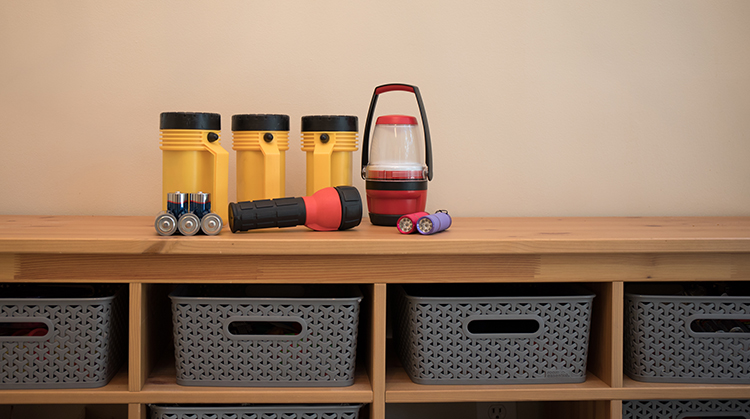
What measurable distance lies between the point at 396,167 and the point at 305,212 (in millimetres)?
234

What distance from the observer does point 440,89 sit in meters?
1.47

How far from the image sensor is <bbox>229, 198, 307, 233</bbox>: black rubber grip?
1036 mm

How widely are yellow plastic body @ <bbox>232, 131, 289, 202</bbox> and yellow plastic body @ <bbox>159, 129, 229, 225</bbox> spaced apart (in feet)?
0.19

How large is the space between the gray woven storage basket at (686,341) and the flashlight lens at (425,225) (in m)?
0.45

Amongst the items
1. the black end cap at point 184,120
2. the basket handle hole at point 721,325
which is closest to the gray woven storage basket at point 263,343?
the black end cap at point 184,120

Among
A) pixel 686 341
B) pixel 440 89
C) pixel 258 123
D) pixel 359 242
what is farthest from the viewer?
pixel 440 89

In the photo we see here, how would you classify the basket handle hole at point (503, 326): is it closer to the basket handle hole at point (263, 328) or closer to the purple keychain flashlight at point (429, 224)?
the purple keychain flashlight at point (429, 224)

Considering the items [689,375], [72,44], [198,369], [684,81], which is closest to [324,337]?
[198,369]

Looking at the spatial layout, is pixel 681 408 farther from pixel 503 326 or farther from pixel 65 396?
pixel 65 396

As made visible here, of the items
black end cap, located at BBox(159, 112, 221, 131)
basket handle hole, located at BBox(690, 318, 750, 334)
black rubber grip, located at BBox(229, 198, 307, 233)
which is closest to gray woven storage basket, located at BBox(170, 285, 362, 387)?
black rubber grip, located at BBox(229, 198, 307, 233)

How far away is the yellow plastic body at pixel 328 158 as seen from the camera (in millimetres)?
1237

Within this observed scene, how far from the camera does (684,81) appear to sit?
4.99 ft

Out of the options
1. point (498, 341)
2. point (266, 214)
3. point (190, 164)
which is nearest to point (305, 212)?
point (266, 214)

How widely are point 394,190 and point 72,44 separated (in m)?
0.98
